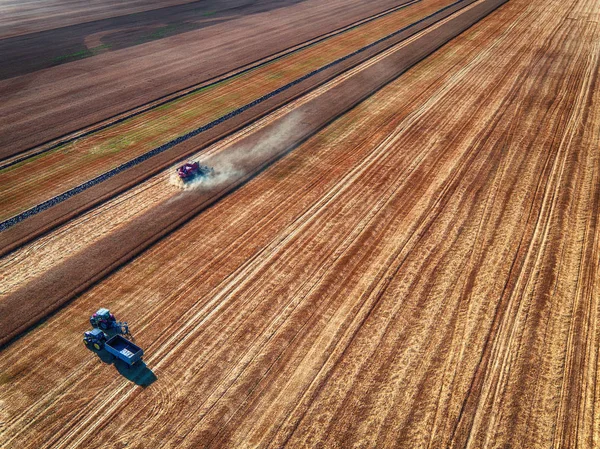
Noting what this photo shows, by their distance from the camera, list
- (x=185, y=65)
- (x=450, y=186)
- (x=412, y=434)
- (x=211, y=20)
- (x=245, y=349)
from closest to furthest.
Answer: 1. (x=412, y=434)
2. (x=245, y=349)
3. (x=450, y=186)
4. (x=185, y=65)
5. (x=211, y=20)

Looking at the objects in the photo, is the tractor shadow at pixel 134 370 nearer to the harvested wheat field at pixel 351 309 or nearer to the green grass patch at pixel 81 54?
the harvested wheat field at pixel 351 309

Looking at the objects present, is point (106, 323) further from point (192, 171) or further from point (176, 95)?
point (176, 95)

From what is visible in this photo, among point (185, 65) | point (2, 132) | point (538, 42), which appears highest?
point (538, 42)

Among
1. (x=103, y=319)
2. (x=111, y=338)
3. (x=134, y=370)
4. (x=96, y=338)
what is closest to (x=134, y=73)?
(x=103, y=319)

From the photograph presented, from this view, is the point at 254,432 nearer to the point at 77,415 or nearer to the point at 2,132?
the point at 77,415

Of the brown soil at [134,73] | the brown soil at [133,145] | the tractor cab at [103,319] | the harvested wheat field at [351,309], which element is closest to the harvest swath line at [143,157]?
the brown soil at [133,145]

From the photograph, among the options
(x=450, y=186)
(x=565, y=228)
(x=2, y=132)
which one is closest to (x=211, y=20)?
(x=2, y=132)

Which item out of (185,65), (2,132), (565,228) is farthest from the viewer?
(185,65)
